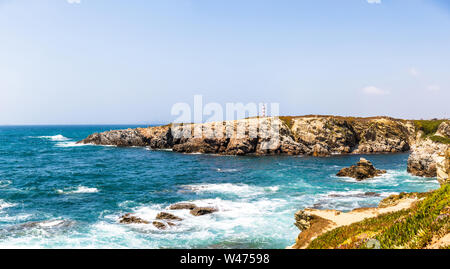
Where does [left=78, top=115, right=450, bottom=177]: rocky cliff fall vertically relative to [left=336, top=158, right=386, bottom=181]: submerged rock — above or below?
above

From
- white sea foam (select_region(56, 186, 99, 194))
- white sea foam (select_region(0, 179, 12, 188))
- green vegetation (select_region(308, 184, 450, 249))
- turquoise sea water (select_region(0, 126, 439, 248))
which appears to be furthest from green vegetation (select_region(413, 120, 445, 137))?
white sea foam (select_region(0, 179, 12, 188))

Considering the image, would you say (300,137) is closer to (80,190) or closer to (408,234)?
(80,190)

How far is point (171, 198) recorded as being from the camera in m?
36.6

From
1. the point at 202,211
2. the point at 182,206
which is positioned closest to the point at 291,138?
the point at 182,206

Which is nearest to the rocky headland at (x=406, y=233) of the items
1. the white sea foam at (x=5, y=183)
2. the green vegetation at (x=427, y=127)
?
the white sea foam at (x=5, y=183)

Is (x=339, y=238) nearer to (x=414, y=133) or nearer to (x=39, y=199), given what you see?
(x=39, y=199)

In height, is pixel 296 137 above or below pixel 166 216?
above

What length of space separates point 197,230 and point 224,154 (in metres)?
61.3

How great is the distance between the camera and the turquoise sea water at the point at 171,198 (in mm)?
23748

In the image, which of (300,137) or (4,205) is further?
(300,137)

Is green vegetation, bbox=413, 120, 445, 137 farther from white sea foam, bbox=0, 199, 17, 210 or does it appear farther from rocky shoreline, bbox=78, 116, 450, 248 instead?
white sea foam, bbox=0, 199, 17, 210

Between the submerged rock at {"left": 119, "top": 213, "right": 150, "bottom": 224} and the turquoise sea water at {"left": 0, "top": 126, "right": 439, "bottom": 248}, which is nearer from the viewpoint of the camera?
the turquoise sea water at {"left": 0, "top": 126, "right": 439, "bottom": 248}

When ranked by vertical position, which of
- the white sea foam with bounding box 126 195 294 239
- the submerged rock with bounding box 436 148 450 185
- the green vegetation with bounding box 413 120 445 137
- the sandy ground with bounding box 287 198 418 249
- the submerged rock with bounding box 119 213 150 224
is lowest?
the white sea foam with bounding box 126 195 294 239

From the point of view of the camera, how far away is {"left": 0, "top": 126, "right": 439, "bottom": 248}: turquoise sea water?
77.9 feet
